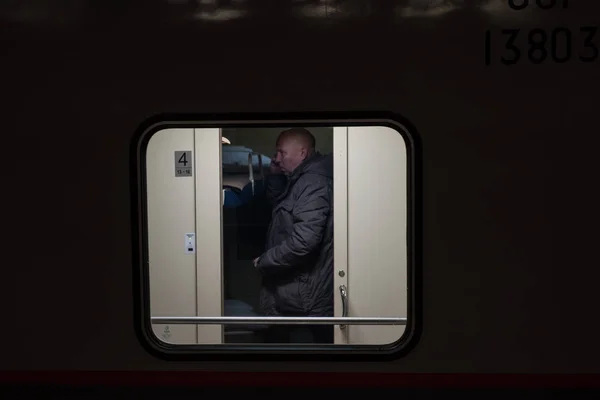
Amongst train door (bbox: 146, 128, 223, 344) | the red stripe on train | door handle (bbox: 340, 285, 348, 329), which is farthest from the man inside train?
the red stripe on train

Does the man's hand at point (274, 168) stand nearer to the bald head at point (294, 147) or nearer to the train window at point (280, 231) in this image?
the train window at point (280, 231)

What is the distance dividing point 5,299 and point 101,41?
88 cm

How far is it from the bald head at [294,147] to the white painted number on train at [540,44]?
5.81 feet

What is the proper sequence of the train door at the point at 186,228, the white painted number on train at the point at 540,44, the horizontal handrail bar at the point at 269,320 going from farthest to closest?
the train door at the point at 186,228 → the horizontal handrail bar at the point at 269,320 → the white painted number on train at the point at 540,44

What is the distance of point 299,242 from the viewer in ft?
11.8

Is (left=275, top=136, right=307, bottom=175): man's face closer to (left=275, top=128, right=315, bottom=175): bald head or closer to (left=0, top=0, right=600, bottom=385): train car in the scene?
(left=275, top=128, right=315, bottom=175): bald head

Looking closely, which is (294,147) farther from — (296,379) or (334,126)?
(296,379)

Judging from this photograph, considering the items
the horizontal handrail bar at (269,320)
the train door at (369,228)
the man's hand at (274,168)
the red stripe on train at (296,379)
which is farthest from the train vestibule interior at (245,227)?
the red stripe on train at (296,379)

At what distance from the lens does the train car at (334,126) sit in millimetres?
2117

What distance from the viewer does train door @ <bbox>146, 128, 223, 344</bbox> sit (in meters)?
4.15

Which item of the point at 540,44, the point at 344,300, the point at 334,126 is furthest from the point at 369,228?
the point at 540,44

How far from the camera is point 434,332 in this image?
2.16 metres

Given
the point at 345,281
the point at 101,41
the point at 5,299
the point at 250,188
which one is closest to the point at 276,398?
the point at 5,299

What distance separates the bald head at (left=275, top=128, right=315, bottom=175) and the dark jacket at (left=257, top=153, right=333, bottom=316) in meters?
0.06
